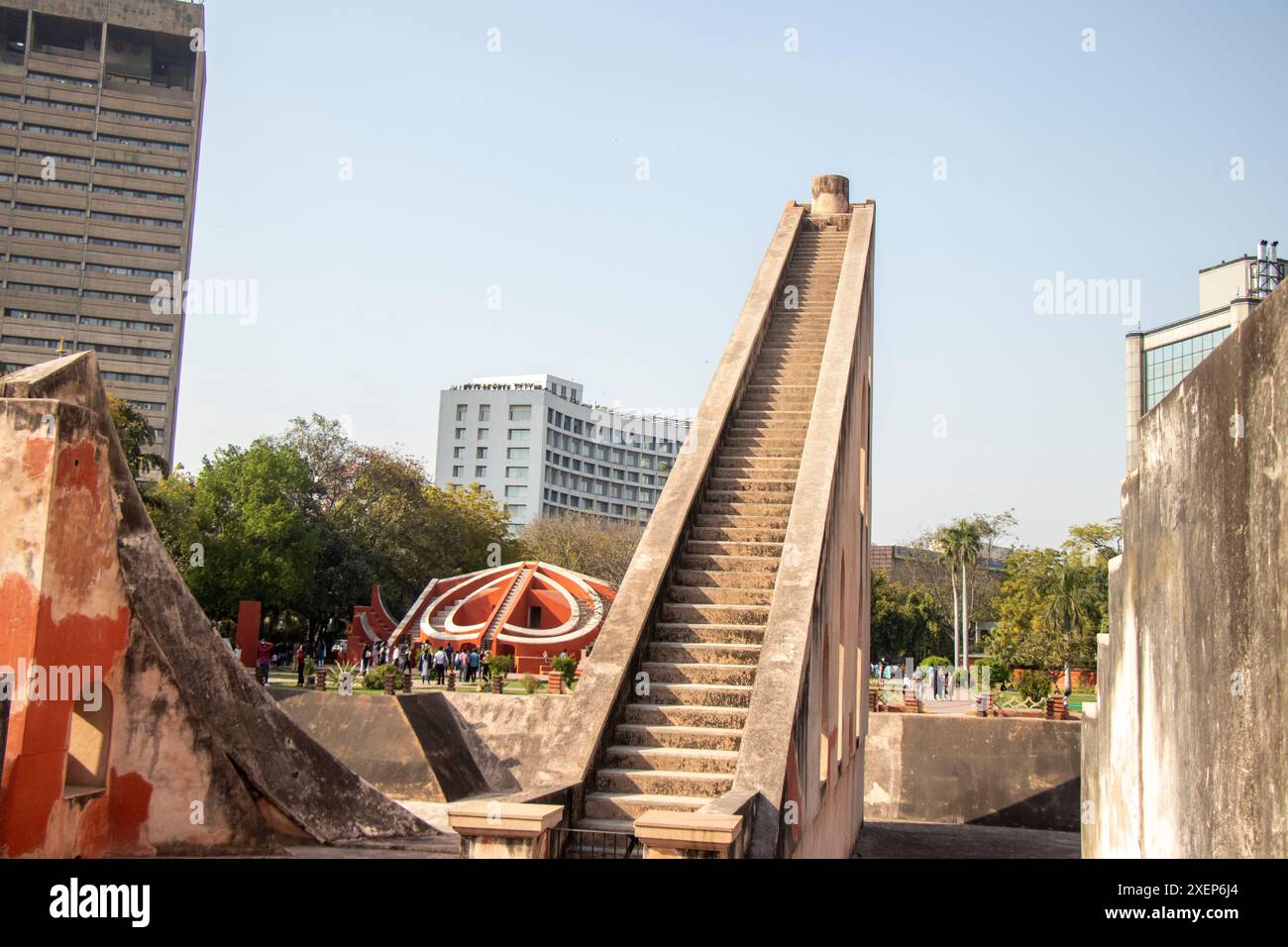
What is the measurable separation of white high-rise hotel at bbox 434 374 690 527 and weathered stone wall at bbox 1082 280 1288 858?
7507 centimetres

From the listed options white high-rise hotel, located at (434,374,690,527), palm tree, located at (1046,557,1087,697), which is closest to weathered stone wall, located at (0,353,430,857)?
palm tree, located at (1046,557,1087,697)

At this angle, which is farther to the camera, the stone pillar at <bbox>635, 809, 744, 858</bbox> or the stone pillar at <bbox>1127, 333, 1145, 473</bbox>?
the stone pillar at <bbox>1127, 333, 1145, 473</bbox>

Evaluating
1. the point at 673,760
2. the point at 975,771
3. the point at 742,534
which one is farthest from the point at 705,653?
the point at 975,771

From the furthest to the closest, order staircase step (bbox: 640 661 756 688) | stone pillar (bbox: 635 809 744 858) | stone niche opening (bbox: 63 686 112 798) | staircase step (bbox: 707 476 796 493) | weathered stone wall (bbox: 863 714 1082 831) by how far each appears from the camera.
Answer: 1. weathered stone wall (bbox: 863 714 1082 831)
2. staircase step (bbox: 707 476 796 493)
3. staircase step (bbox: 640 661 756 688)
4. stone niche opening (bbox: 63 686 112 798)
5. stone pillar (bbox: 635 809 744 858)

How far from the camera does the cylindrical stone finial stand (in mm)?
17906

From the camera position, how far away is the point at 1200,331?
46312 millimetres

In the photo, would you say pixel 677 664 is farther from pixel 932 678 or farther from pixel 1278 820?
pixel 932 678

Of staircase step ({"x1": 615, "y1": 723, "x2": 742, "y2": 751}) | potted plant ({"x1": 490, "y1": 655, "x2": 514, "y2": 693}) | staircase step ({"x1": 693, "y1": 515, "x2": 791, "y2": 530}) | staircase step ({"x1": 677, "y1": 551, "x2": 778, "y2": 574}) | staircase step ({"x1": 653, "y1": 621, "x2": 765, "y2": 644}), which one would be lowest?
potted plant ({"x1": 490, "y1": 655, "x2": 514, "y2": 693})

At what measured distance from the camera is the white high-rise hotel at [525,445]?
84688 mm

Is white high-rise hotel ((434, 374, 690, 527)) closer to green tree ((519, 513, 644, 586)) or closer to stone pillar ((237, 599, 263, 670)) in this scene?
green tree ((519, 513, 644, 586))

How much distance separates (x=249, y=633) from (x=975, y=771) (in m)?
14.2

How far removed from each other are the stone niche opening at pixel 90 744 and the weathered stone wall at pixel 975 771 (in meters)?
15.0

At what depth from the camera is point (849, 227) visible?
665 inches
